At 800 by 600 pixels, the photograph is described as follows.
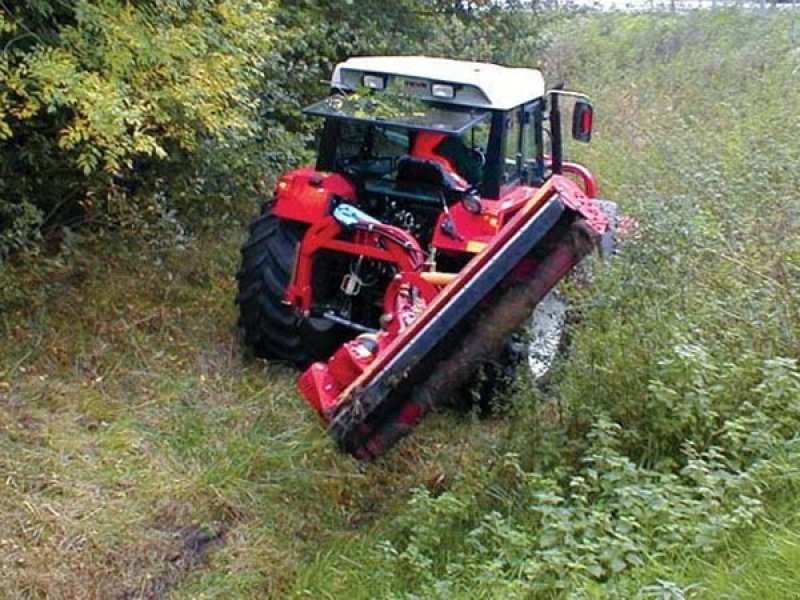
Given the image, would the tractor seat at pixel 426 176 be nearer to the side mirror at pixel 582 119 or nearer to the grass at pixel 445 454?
the grass at pixel 445 454

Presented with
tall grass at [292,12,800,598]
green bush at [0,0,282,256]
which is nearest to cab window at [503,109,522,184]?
tall grass at [292,12,800,598]

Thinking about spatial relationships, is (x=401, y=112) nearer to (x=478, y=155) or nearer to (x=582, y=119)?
(x=478, y=155)

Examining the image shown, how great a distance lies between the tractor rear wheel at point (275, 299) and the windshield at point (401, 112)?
0.68 meters

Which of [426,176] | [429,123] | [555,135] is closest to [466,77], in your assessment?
[429,123]

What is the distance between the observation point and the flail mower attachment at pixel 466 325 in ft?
13.2

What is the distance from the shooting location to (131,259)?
6934mm

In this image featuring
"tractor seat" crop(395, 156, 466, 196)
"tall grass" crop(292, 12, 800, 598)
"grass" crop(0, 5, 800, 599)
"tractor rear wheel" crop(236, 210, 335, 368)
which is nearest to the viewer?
"tall grass" crop(292, 12, 800, 598)

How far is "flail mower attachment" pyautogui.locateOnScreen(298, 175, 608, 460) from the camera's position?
4.03m

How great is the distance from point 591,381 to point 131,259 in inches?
147

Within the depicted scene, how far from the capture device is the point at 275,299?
18.9ft

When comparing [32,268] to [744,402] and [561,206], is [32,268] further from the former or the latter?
[744,402]

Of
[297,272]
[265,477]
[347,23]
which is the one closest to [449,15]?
[347,23]

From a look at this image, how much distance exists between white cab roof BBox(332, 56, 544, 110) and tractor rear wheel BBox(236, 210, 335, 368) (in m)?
0.91

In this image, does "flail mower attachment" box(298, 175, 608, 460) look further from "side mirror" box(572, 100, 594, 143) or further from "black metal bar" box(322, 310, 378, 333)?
"side mirror" box(572, 100, 594, 143)
